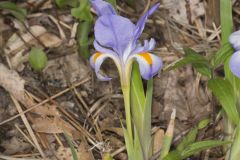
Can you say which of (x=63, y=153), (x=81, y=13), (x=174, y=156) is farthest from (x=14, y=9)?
(x=174, y=156)

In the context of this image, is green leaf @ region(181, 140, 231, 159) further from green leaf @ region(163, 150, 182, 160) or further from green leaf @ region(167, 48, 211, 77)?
green leaf @ region(167, 48, 211, 77)

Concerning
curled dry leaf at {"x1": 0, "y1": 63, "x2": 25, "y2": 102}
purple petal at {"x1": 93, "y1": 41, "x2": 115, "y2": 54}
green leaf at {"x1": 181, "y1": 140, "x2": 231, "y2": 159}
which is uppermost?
purple petal at {"x1": 93, "y1": 41, "x2": 115, "y2": 54}

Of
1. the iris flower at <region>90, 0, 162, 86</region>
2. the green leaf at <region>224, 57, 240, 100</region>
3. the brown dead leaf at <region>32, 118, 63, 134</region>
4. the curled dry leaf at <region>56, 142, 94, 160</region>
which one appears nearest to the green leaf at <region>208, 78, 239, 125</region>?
the green leaf at <region>224, 57, 240, 100</region>

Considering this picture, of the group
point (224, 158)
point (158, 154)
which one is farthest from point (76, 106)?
→ point (224, 158)

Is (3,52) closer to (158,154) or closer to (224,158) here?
(158,154)

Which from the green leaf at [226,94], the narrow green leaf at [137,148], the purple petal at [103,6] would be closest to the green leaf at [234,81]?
the green leaf at [226,94]
